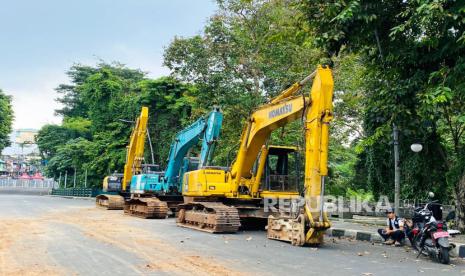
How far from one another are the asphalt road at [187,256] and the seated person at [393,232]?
36 cm

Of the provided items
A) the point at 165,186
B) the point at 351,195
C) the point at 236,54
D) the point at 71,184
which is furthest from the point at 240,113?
the point at 71,184

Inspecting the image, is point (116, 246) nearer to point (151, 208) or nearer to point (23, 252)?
point (23, 252)

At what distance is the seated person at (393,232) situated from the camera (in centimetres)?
1219

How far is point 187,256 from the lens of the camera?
932cm

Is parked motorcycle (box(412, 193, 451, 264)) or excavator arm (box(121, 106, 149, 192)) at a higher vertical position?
excavator arm (box(121, 106, 149, 192))

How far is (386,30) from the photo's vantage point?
1327 centimetres

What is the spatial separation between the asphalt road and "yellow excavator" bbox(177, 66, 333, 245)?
→ 55 centimetres

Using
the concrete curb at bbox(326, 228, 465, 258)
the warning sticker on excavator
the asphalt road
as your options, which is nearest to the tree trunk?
the concrete curb at bbox(326, 228, 465, 258)

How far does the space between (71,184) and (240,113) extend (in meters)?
39.8

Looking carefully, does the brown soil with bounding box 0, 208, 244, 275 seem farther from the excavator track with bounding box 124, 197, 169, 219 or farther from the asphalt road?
the excavator track with bounding box 124, 197, 169, 219

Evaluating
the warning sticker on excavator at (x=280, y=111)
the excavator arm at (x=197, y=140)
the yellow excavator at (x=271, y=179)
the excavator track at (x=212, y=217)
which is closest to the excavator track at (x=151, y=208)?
the excavator arm at (x=197, y=140)

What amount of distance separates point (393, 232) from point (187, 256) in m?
5.71

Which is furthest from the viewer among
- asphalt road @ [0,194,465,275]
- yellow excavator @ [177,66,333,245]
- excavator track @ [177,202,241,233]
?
excavator track @ [177,202,241,233]

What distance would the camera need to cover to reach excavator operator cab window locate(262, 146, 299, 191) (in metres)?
14.9
